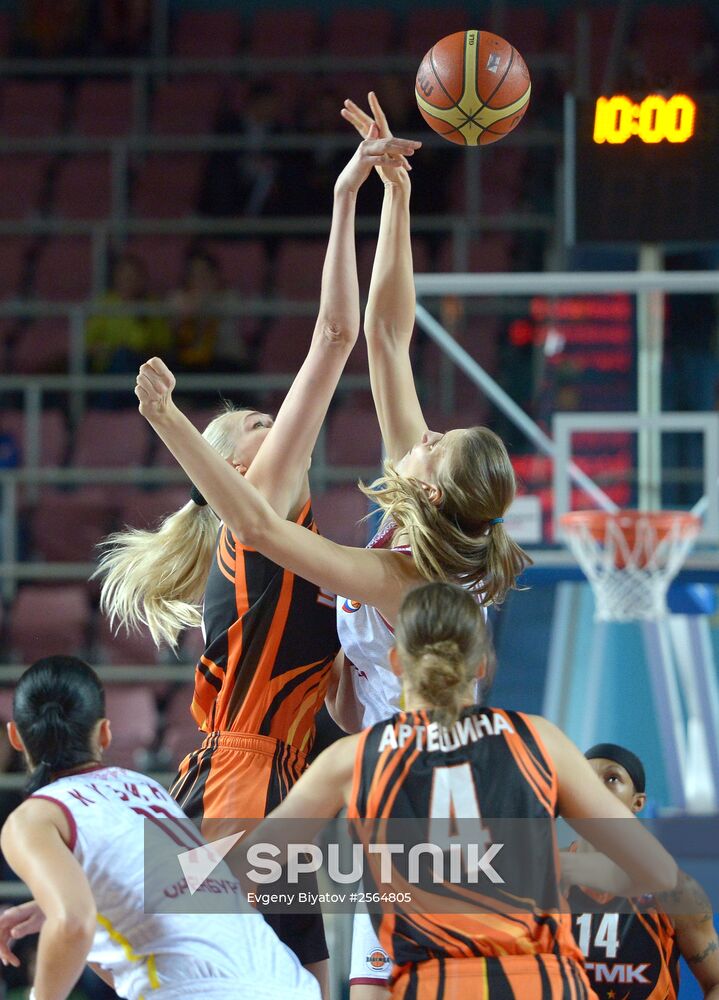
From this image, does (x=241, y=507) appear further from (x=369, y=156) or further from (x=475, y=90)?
(x=475, y=90)

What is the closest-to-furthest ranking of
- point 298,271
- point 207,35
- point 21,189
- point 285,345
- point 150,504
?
point 150,504, point 285,345, point 298,271, point 21,189, point 207,35

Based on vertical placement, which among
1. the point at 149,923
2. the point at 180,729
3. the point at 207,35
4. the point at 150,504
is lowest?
the point at 149,923

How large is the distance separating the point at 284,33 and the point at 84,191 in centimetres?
247

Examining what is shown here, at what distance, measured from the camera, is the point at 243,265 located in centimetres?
1029

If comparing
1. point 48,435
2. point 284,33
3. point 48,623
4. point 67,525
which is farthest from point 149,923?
point 284,33

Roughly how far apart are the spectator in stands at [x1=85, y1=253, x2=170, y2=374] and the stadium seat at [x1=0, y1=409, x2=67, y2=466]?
47cm

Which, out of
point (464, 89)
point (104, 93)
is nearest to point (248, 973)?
point (464, 89)

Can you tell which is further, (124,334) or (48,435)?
(124,334)

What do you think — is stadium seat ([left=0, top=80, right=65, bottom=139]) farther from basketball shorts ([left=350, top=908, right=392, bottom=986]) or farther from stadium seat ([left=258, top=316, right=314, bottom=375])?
basketball shorts ([left=350, top=908, right=392, bottom=986])

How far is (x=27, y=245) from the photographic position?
35.6ft

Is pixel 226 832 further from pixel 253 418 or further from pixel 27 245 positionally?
pixel 27 245

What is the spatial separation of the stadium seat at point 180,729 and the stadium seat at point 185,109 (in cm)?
523

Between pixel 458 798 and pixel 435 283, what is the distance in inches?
157

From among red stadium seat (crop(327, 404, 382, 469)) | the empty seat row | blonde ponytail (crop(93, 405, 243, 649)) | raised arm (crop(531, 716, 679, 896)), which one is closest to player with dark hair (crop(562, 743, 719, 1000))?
raised arm (crop(531, 716, 679, 896))
